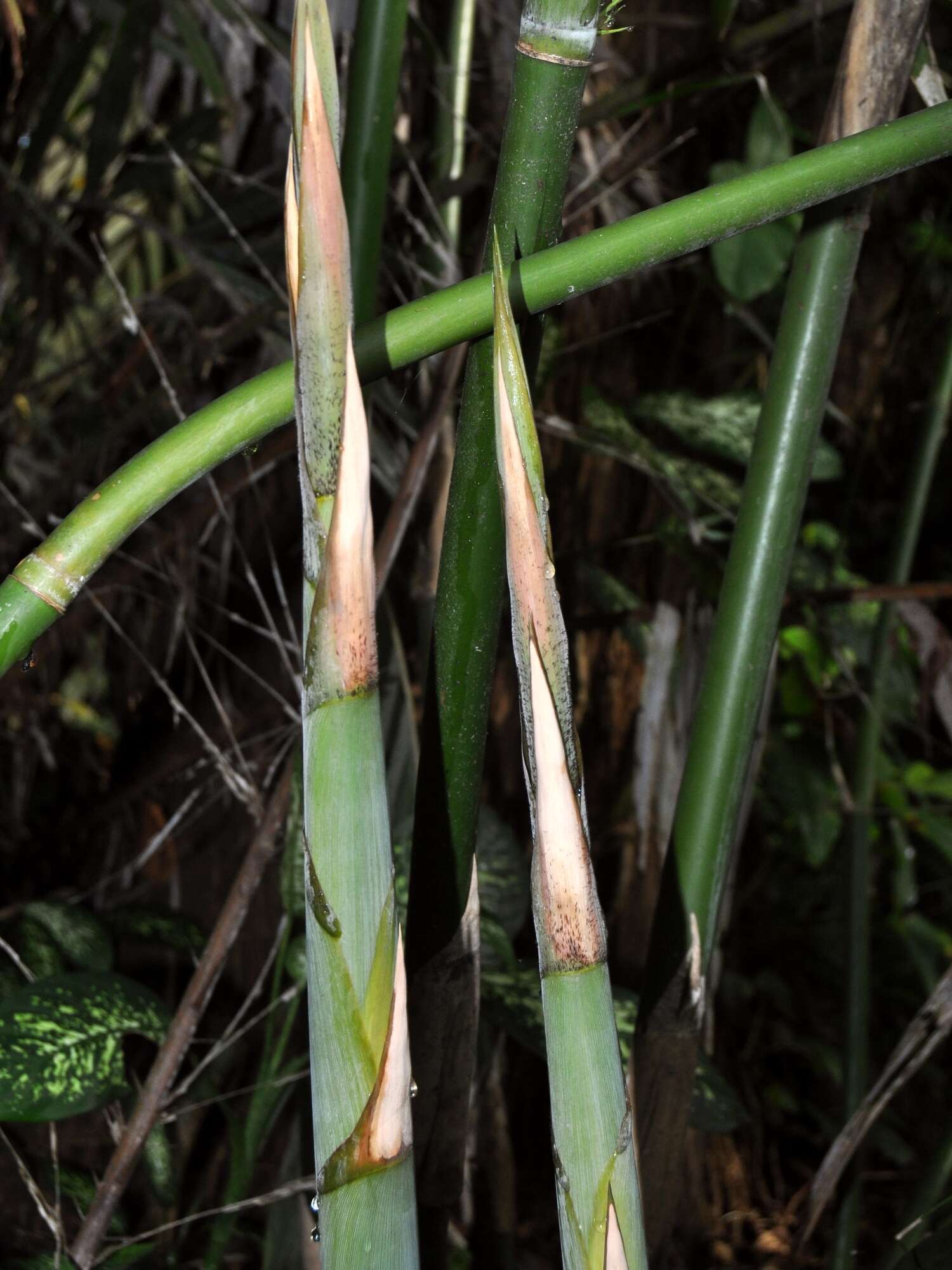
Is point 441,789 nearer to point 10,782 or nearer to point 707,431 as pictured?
point 707,431

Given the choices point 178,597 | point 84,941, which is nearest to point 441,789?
point 84,941

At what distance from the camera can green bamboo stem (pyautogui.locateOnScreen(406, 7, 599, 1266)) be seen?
223mm

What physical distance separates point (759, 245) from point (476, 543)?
20.8 inches

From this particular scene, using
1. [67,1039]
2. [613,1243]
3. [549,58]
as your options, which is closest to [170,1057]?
[67,1039]

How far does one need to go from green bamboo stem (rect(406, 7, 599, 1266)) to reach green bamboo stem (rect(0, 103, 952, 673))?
0.07ft

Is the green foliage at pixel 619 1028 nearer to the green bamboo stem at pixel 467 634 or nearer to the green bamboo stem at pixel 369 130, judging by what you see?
the green bamboo stem at pixel 467 634

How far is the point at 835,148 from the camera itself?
0.21 m

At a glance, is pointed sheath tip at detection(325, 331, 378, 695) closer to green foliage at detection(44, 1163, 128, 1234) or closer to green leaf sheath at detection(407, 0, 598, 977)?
green leaf sheath at detection(407, 0, 598, 977)

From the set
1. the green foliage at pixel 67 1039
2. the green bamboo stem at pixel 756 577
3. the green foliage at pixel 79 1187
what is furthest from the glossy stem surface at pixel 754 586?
the green foliage at pixel 79 1187

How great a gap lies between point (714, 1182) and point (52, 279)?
3.54 feet

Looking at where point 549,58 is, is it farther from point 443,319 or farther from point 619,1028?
point 619,1028

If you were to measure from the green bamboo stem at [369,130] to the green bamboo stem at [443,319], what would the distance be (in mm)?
Result: 160

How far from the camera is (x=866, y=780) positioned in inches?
26.5

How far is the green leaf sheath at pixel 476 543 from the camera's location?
0.73 feet
